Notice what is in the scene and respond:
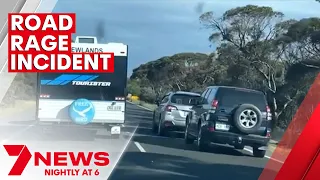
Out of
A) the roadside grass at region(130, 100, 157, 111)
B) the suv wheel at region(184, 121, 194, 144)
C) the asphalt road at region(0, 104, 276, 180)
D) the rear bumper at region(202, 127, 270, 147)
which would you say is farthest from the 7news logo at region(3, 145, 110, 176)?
the rear bumper at region(202, 127, 270, 147)

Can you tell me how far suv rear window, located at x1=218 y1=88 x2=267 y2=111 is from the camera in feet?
25.6

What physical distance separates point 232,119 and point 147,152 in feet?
2.45

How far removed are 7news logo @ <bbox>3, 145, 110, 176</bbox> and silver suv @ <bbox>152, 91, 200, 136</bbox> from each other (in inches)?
20.1

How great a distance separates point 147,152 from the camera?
8.02 m

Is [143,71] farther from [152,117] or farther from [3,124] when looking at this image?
[3,124]

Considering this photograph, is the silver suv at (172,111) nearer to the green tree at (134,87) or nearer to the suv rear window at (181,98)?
the suv rear window at (181,98)

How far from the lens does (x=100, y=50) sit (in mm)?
7801

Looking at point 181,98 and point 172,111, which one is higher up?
point 181,98

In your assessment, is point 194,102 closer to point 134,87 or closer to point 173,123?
point 173,123

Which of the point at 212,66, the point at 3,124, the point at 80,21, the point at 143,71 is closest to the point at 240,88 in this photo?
the point at 212,66

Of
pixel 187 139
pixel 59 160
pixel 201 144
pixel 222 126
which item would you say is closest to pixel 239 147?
pixel 222 126

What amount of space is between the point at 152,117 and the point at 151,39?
655 millimetres

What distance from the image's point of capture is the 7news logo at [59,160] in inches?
308

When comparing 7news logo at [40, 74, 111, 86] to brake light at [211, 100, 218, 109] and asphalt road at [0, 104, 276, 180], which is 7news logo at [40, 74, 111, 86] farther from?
brake light at [211, 100, 218, 109]
